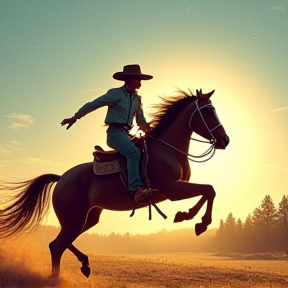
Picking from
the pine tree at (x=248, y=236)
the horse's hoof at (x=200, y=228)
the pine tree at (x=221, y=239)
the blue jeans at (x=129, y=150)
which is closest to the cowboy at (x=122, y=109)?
the blue jeans at (x=129, y=150)

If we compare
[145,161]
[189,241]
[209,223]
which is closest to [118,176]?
[145,161]

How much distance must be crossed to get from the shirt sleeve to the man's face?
37 centimetres

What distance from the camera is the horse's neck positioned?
Answer: 29.1 feet

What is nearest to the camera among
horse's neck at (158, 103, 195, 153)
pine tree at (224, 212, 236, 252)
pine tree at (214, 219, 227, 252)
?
horse's neck at (158, 103, 195, 153)

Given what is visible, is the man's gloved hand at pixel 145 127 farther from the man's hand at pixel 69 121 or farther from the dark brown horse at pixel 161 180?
the man's hand at pixel 69 121

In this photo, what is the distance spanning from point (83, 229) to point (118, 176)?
1.79 metres

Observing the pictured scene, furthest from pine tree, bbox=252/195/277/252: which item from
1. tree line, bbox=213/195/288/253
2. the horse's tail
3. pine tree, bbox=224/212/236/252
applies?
the horse's tail

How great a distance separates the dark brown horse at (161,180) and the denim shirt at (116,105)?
623 millimetres

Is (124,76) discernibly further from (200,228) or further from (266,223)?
(266,223)

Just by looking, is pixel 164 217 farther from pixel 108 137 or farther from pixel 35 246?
pixel 35 246

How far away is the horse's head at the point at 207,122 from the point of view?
862 centimetres

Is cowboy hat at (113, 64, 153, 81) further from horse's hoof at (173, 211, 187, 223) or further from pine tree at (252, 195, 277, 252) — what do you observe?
pine tree at (252, 195, 277, 252)

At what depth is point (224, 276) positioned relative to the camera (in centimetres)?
1830

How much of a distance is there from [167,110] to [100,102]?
1456 mm
